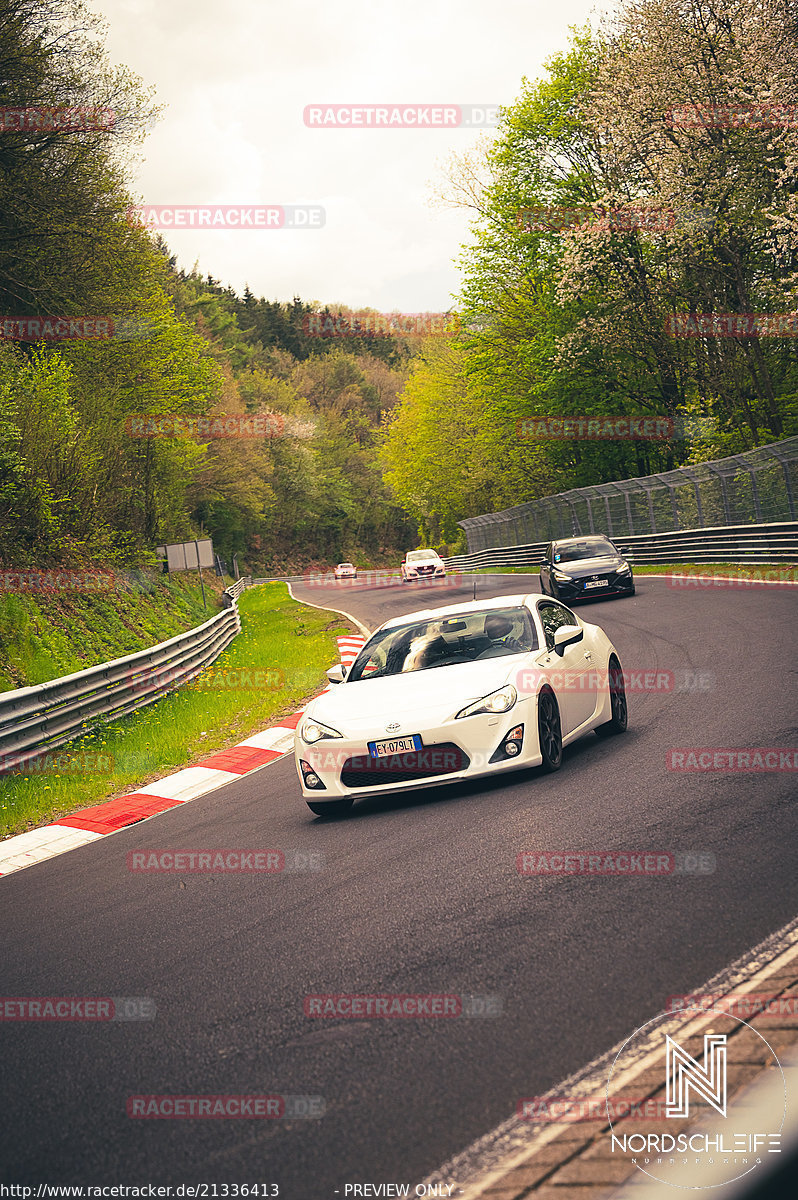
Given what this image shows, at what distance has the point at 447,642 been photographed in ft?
28.3

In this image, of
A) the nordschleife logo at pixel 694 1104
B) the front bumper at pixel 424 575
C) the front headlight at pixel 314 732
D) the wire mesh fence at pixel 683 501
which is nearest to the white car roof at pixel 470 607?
the front headlight at pixel 314 732

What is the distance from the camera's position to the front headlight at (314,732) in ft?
24.8

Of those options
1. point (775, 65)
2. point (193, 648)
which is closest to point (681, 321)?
point (775, 65)

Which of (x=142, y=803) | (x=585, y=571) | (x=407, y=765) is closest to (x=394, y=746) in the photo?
(x=407, y=765)

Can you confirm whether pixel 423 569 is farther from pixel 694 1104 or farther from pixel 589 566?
pixel 694 1104

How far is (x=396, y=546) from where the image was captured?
117625mm

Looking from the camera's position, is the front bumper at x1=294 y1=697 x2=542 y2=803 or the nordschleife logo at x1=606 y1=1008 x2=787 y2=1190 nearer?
the nordschleife logo at x1=606 y1=1008 x2=787 y2=1190

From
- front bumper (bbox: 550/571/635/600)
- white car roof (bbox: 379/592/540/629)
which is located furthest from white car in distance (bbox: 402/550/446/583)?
white car roof (bbox: 379/592/540/629)

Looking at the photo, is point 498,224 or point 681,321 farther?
point 498,224

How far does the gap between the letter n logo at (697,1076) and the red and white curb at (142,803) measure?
6154 mm

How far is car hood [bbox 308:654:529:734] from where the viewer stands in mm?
7332

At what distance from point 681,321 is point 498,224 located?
499 inches

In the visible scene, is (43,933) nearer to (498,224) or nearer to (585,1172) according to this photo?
(585,1172)

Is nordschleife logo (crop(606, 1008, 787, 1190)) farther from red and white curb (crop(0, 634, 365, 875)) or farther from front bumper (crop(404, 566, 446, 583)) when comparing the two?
front bumper (crop(404, 566, 446, 583))
